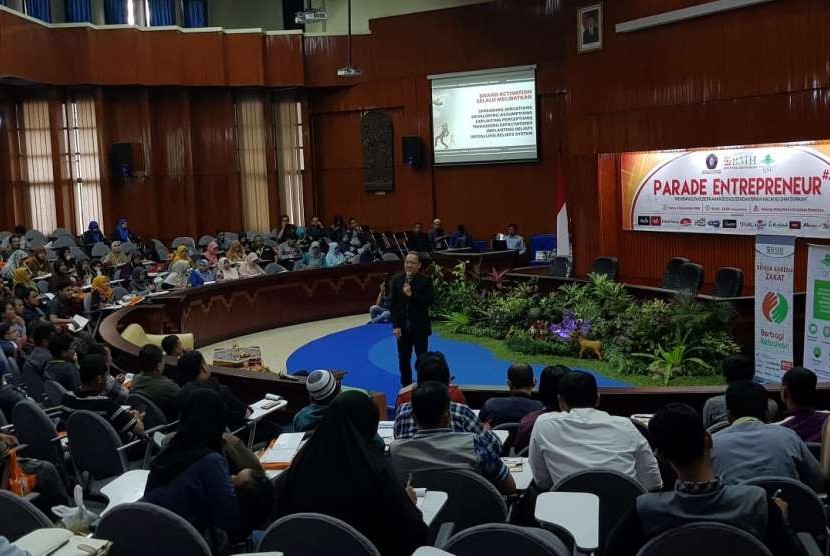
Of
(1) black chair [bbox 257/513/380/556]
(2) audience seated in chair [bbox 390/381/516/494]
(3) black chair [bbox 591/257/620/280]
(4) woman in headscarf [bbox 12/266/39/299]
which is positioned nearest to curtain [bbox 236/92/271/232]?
(4) woman in headscarf [bbox 12/266/39/299]

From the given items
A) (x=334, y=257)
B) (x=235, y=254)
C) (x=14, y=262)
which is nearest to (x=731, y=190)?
(x=334, y=257)

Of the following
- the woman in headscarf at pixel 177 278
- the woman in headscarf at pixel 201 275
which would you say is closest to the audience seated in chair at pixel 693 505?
the woman in headscarf at pixel 201 275

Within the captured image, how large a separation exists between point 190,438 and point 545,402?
2.14 m

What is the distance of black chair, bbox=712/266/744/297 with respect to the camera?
10.6 m

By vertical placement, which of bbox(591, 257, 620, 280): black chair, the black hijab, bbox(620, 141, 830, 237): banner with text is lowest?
bbox(591, 257, 620, 280): black chair

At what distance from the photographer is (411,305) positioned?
836cm

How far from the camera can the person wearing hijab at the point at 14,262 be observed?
13.1 metres

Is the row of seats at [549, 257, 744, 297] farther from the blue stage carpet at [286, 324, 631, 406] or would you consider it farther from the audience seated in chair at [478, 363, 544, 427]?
the audience seated in chair at [478, 363, 544, 427]

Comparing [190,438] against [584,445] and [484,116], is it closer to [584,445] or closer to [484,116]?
[584,445]

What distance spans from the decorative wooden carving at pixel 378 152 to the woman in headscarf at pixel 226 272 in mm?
7328

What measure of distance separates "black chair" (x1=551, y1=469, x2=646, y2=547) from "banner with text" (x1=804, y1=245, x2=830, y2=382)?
5115 millimetres

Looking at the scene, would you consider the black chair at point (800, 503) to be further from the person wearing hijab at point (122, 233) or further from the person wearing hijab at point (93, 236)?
the person wearing hijab at point (122, 233)

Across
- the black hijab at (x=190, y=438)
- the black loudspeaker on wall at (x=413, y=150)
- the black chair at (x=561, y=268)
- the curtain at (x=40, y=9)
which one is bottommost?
the black chair at (x=561, y=268)

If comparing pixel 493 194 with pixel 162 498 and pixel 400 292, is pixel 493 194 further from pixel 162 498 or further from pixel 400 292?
pixel 162 498
